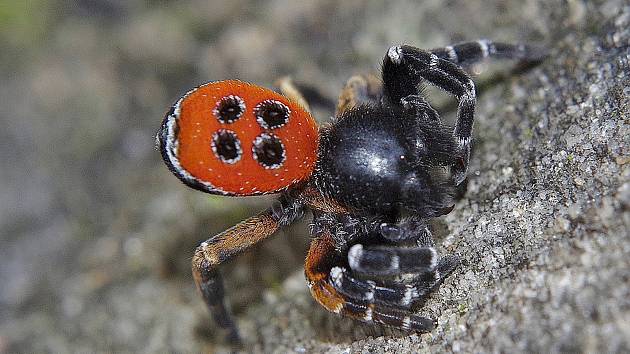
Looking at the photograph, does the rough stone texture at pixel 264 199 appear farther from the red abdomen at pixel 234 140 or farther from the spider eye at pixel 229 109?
the spider eye at pixel 229 109

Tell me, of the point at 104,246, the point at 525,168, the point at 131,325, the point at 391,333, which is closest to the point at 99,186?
the point at 104,246

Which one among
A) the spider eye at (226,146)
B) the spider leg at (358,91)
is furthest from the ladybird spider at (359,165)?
the spider leg at (358,91)

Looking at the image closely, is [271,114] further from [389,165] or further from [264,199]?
[264,199]

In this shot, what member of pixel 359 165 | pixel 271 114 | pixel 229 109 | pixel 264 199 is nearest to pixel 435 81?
pixel 359 165

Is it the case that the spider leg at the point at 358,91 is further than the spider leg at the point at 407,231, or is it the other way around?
the spider leg at the point at 358,91

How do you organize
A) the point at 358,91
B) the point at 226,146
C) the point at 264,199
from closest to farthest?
the point at 226,146 < the point at 358,91 < the point at 264,199

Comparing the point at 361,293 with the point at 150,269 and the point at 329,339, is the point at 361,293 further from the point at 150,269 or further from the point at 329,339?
the point at 150,269

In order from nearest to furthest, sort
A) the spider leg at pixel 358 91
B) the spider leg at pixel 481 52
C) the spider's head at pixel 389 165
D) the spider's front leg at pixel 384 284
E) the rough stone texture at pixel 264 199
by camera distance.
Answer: the rough stone texture at pixel 264 199 → the spider's front leg at pixel 384 284 → the spider's head at pixel 389 165 → the spider leg at pixel 481 52 → the spider leg at pixel 358 91
